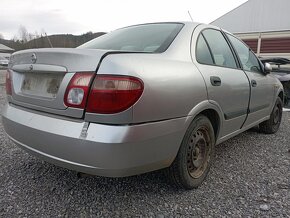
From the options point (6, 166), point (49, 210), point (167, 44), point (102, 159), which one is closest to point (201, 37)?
point (167, 44)

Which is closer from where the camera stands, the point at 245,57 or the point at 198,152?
the point at 198,152

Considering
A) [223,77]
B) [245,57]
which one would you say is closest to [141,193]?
[223,77]

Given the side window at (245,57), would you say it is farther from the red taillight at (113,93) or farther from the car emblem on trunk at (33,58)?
the car emblem on trunk at (33,58)

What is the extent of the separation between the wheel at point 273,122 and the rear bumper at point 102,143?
2.75 m

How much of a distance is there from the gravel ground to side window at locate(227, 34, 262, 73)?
119cm

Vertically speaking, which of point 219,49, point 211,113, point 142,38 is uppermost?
point 142,38

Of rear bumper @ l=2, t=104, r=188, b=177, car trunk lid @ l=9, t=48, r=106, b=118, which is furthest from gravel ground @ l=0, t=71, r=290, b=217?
car trunk lid @ l=9, t=48, r=106, b=118

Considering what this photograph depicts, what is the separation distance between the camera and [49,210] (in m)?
2.15

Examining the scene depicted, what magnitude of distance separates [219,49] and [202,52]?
47 centimetres

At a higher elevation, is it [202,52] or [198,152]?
[202,52]

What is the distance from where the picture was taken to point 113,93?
5.86ft

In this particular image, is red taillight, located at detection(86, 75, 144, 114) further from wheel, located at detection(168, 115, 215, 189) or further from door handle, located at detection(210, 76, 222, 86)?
door handle, located at detection(210, 76, 222, 86)

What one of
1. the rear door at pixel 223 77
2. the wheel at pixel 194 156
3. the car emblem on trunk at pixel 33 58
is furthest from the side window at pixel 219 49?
the car emblem on trunk at pixel 33 58

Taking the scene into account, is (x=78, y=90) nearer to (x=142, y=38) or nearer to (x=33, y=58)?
(x=33, y=58)
